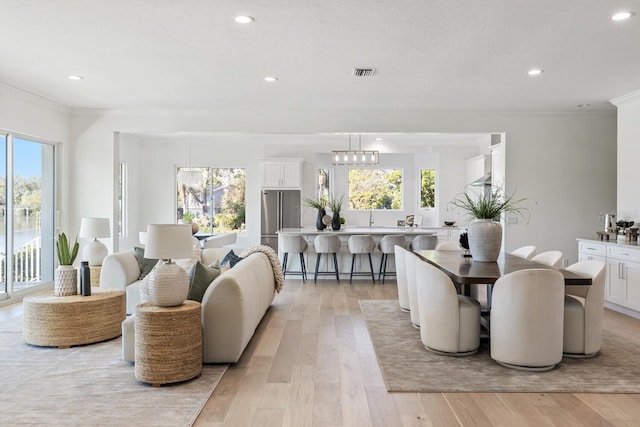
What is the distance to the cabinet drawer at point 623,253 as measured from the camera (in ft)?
16.9

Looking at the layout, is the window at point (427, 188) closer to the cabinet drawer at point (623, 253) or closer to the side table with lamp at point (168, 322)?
the cabinet drawer at point (623, 253)

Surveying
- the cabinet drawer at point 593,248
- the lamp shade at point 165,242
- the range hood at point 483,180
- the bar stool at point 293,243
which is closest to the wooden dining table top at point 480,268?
the cabinet drawer at point 593,248

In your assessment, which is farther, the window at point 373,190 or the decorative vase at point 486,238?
the window at point 373,190

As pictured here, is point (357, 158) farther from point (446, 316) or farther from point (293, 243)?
point (446, 316)

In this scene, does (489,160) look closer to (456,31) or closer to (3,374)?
(456,31)

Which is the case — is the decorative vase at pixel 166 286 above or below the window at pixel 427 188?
below

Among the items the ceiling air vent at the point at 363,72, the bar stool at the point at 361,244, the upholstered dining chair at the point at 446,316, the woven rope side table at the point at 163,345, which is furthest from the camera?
the bar stool at the point at 361,244

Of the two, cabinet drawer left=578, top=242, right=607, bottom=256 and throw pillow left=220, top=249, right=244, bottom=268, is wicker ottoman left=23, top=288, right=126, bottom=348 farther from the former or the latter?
cabinet drawer left=578, top=242, right=607, bottom=256

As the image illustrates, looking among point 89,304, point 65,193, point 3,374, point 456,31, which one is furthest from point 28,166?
point 456,31

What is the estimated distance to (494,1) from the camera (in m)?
3.33

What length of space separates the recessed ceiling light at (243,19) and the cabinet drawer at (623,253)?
14.8 feet

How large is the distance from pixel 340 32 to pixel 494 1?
1.19 metres

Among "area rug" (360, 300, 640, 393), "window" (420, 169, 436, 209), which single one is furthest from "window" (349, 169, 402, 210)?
"area rug" (360, 300, 640, 393)

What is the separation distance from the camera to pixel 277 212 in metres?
10.1
